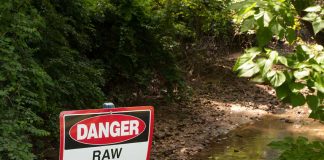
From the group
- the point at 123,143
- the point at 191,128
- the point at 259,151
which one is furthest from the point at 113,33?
the point at 123,143

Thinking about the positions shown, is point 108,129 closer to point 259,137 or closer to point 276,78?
point 276,78

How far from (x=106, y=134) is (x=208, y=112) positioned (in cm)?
838

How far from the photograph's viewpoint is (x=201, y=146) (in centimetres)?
807

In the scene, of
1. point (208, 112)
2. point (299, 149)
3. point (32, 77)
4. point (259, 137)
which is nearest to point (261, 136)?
point (259, 137)

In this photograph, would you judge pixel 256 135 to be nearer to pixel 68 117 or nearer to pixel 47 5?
pixel 47 5

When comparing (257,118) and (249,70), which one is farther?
(257,118)

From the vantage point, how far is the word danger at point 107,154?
84.0 inches

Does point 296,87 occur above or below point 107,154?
above

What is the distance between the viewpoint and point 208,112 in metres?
10.4

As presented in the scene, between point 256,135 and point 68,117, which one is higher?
point 68,117

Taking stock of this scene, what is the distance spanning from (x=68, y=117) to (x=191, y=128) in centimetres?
718

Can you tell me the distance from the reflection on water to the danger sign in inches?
209

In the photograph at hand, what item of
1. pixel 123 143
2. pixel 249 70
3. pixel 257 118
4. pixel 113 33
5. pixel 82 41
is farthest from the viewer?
pixel 257 118

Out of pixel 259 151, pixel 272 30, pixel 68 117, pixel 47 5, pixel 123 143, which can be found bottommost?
pixel 259 151
